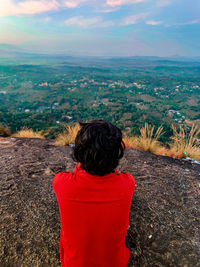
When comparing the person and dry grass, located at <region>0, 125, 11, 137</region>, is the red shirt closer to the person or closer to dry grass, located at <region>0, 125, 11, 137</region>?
the person

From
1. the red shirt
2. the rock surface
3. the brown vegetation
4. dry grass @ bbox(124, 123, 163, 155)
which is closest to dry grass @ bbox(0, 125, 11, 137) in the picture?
the brown vegetation

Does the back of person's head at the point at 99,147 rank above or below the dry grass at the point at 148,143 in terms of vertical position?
above

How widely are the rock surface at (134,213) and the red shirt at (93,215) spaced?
720 mm

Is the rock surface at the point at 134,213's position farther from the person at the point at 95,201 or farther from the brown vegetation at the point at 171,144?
the person at the point at 95,201

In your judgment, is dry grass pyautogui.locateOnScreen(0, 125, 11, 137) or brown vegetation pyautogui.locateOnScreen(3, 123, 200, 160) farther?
dry grass pyautogui.locateOnScreen(0, 125, 11, 137)

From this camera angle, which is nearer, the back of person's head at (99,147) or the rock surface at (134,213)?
the back of person's head at (99,147)

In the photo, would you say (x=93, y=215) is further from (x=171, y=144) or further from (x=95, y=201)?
(x=171, y=144)

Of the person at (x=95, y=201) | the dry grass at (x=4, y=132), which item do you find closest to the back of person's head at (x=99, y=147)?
the person at (x=95, y=201)

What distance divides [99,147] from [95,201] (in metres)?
0.33

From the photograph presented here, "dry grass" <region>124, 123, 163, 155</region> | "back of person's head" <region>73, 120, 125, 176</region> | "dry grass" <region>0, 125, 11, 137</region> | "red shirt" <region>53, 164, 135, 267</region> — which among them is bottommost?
"dry grass" <region>0, 125, 11, 137</region>

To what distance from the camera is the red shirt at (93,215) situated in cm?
91

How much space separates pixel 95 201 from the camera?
2.96 feet

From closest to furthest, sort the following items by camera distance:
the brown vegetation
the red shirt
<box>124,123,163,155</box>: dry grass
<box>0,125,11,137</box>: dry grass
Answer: the red shirt < the brown vegetation < <box>124,123,163,155</box>: dry grass < <box>0,125,11,137</box>: dry grass

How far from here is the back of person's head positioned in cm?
95
